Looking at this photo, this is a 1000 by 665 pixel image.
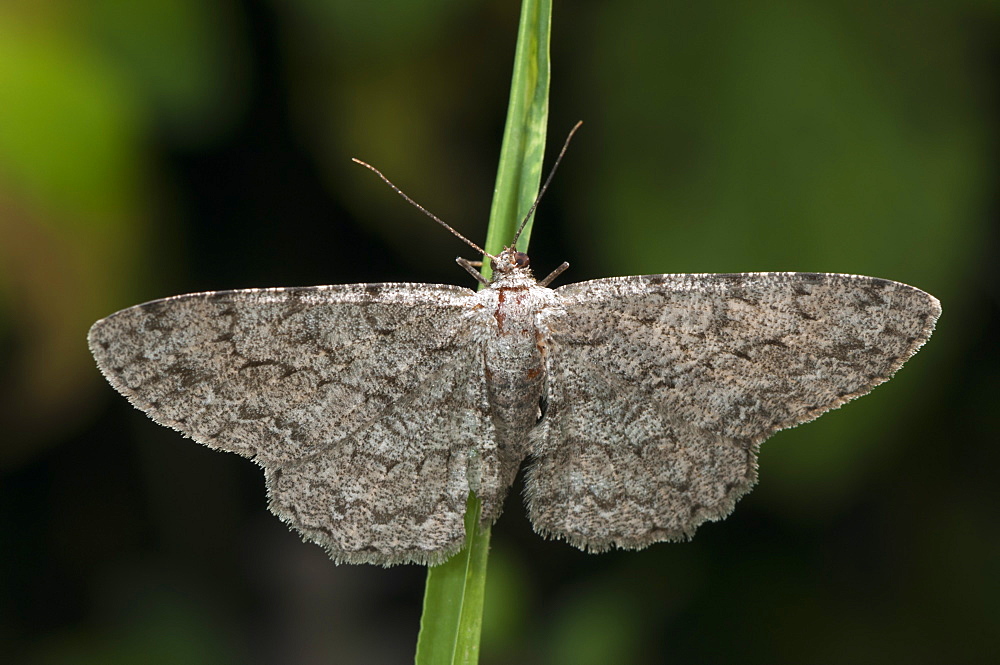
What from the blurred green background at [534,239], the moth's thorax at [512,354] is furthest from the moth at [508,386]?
the blurred green background at [534,239]

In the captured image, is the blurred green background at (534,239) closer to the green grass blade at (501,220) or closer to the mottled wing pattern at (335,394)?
the green grass blade at (501,220)

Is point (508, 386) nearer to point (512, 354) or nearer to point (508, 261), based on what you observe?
point (512, 354)

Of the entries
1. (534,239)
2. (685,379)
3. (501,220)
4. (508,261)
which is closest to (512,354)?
(508,261)

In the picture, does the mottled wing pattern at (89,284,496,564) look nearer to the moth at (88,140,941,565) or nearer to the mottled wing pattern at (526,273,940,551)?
the moth at (88,140,941,565)

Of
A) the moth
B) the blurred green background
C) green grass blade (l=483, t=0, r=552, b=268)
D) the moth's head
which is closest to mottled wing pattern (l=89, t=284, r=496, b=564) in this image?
the moth

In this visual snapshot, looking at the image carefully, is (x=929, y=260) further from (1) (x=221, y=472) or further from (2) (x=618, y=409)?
(1) (x=221, y=472)
